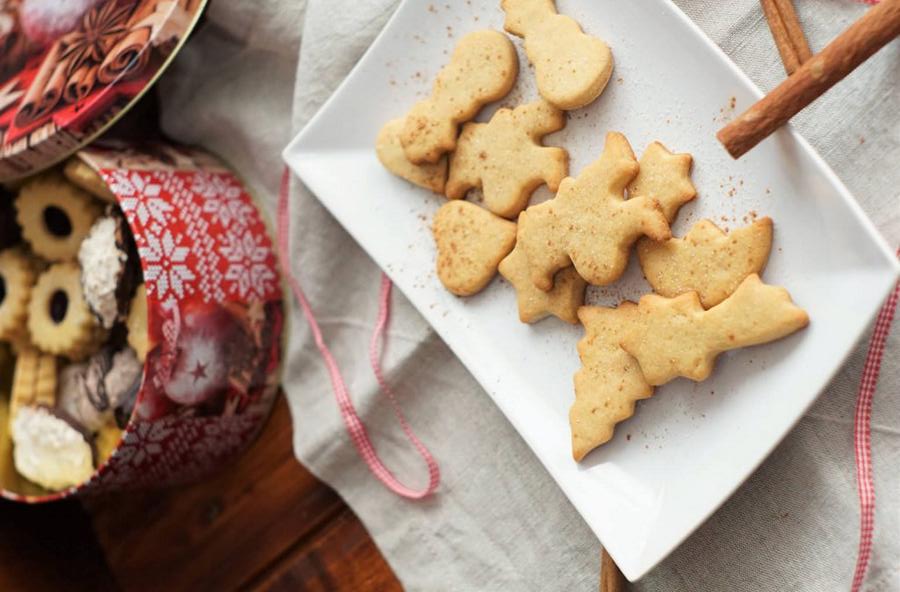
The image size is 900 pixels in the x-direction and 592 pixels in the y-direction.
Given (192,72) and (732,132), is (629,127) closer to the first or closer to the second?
(732,132)

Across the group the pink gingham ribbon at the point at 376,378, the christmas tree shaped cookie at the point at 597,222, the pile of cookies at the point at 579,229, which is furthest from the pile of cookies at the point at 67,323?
the christmas tree shaped cookie at the point at 597,222

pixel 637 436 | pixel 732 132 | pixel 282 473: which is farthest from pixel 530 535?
pixel 732 132

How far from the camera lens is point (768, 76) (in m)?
0.69

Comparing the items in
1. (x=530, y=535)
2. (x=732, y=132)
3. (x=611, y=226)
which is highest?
(x=732, y=132)

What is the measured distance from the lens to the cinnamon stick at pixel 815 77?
567 mm

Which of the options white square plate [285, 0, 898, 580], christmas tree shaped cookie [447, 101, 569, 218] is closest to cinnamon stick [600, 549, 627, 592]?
white square plate [285, 0, 898, 580]

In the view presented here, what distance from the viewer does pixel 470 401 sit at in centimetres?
83

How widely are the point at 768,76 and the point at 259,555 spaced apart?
25.5 inches

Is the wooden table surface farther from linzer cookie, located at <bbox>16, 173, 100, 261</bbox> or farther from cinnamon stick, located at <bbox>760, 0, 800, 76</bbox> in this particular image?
cinnamon stick, located at <bbox>760, 0, 800, 76</bbox>

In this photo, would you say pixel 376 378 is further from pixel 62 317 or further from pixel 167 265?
pixel 62 317

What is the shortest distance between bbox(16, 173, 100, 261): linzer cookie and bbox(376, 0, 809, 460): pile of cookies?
293 mm

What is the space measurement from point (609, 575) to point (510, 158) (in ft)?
1.06

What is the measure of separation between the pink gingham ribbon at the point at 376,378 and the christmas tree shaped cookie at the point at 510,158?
14cm

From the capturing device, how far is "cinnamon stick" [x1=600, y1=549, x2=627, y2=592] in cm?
71
